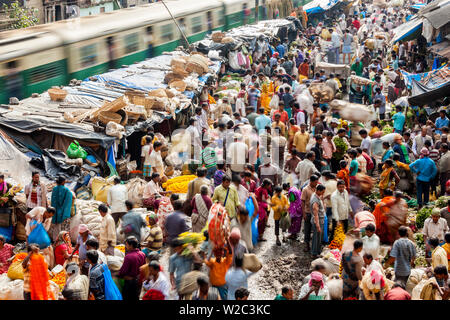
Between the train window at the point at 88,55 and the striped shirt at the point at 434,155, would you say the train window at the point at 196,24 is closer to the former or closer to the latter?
the train window at the point at 88,55

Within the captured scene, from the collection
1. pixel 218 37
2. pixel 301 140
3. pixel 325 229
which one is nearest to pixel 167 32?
pixel 218 37

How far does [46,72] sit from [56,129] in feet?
11.3

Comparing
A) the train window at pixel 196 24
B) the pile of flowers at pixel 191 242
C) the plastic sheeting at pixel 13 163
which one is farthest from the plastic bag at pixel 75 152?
the train window at pixel 196 24

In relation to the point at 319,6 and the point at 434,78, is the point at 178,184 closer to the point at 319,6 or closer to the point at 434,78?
the point at 434,78

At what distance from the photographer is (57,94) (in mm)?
11992

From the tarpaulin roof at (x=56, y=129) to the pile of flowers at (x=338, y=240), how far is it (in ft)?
14.5

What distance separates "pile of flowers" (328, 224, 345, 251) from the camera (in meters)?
8.74

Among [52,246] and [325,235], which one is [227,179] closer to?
[325,235]

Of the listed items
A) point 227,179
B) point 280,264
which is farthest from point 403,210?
point 227,179

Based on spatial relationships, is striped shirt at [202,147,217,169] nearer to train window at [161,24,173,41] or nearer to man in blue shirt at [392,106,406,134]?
man in blue shirt at [392,106,406,134]

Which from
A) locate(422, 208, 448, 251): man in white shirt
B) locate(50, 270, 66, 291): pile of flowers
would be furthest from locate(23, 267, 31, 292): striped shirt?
locate(422, 208, 448, 251): man in white shirt

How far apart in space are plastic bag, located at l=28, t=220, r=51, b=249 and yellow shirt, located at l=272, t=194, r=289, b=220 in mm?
3381
